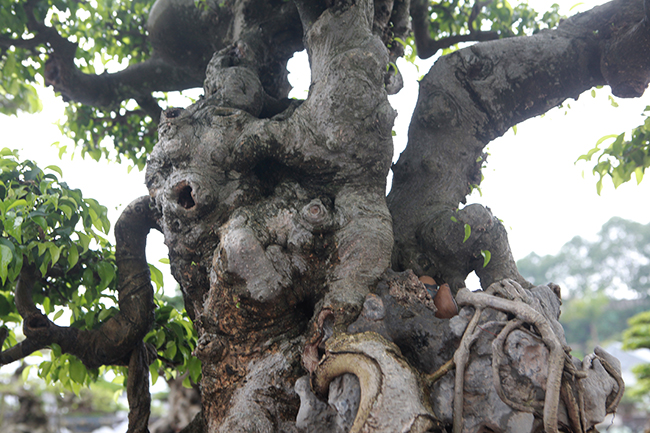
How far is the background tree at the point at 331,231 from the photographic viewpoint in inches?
56.3

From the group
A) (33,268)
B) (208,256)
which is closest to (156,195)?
(208,256)

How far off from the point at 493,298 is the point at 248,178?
1316 millimetres

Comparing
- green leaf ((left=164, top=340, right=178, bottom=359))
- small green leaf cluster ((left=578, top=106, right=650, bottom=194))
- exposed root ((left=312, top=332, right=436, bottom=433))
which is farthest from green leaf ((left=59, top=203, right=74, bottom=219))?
small green leaf cluster ((left=578, top=106, right=650, bottom=194))

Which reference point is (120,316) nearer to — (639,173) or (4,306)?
(4,306)

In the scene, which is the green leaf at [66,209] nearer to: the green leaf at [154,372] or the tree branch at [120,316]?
the tree branch at [120,316]

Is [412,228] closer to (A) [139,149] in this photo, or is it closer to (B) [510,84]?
(B) [510,84]

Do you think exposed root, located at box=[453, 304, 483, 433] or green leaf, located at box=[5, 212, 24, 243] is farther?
green leaf, located at box=[5, 212, 24, 243]

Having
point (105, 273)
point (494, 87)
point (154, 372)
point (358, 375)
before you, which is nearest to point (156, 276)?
point (105, 273)

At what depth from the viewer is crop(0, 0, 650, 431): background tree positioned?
4.69ft

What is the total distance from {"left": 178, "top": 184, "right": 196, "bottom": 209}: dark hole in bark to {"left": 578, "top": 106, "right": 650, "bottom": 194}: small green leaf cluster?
7.60 ft

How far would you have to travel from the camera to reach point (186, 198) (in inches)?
81.5

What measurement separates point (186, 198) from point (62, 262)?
937 millimetres

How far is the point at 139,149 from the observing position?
13.2ft

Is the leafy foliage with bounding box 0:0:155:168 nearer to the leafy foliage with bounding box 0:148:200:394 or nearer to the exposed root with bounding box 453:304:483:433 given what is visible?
the leafy foliage with bounding box 0:148:200:394
